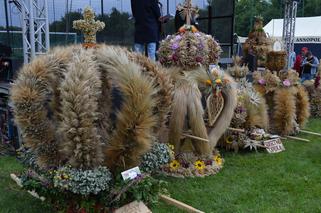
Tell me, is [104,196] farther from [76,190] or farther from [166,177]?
[166,177]

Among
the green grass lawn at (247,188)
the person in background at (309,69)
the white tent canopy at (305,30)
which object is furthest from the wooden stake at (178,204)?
the white tent canopy at (305,30)

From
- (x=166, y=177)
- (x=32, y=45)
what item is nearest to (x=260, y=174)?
(x=166, y=177)

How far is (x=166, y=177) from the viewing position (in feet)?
14.5

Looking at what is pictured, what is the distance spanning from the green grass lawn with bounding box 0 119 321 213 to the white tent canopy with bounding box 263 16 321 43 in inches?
606

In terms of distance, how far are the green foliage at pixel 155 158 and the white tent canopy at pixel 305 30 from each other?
57.8 feet

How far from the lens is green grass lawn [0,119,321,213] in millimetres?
3691

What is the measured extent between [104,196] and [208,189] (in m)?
1.51

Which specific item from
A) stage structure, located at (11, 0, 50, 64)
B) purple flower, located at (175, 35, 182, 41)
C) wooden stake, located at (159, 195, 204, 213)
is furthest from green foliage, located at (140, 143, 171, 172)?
stage structure, located at (11, 0, 50, 64)

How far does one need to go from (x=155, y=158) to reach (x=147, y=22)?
9.84 ft

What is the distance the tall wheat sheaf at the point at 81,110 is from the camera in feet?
8.89

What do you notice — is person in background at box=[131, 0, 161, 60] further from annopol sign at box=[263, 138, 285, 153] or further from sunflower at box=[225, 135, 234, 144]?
annopol sign at box=[263, 138, 285, 153]

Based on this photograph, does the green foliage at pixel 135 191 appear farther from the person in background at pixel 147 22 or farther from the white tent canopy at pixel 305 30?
the white tent canopy at pixel 305 30

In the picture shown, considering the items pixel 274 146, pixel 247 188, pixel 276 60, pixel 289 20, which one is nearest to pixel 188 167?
pixel 247 188

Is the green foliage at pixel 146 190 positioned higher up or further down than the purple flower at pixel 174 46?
further down
